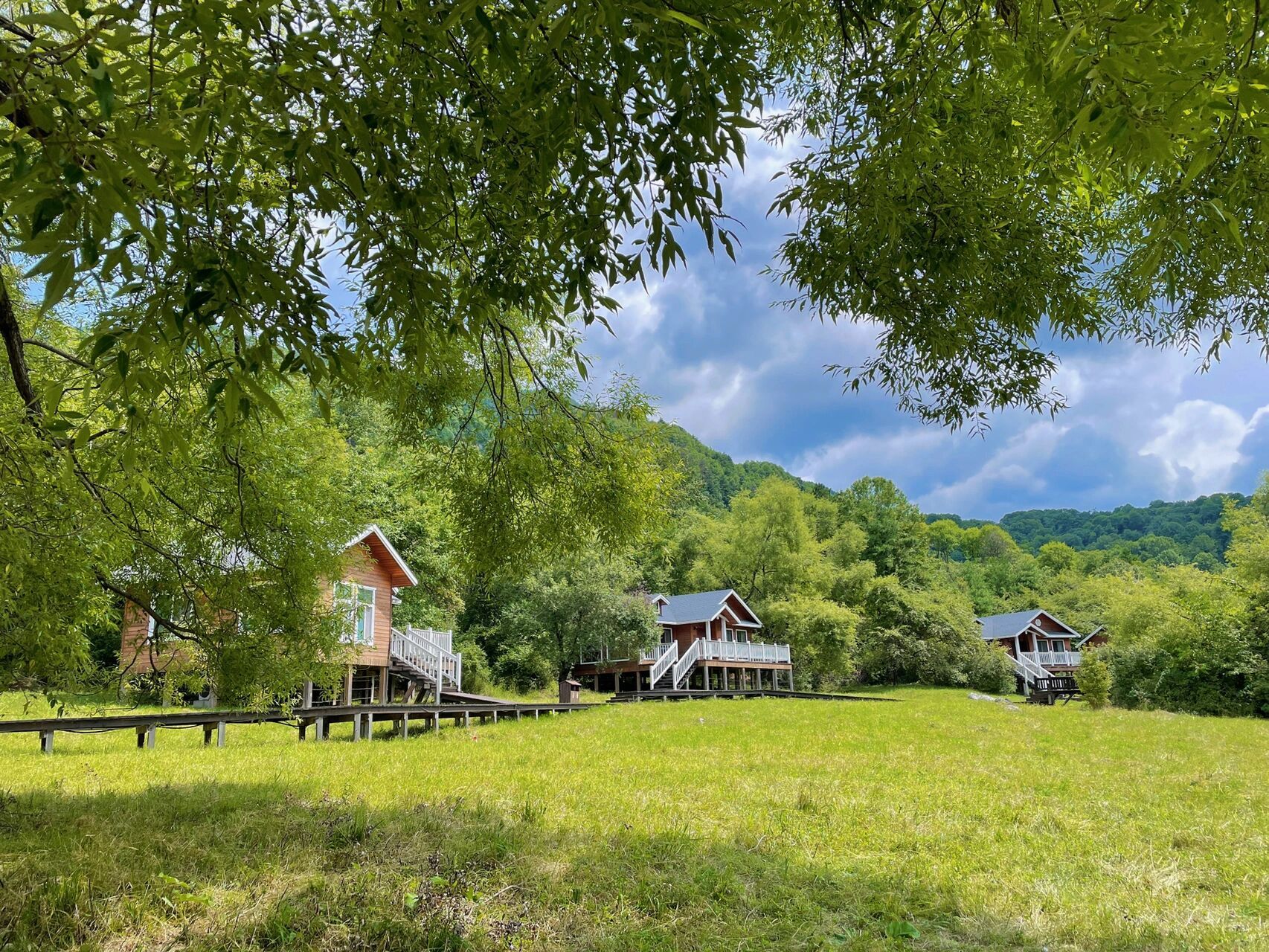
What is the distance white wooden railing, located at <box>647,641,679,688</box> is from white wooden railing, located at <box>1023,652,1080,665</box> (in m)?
25.4

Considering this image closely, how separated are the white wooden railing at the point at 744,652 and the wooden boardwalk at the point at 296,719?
12821mm

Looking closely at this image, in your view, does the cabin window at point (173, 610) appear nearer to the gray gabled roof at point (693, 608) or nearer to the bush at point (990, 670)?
the gray gabled roof at point (693, 608)

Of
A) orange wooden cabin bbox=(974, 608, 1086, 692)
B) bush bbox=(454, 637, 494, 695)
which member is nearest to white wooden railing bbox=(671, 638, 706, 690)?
bush bbox=(454, 637, 494, 695)

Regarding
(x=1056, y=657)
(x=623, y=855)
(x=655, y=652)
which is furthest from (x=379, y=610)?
(x=1056, y=657)

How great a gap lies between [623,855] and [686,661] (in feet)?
93.2

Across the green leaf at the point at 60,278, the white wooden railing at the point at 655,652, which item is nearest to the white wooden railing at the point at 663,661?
the white wooden railing at the point at 655,652

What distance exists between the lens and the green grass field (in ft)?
11.7

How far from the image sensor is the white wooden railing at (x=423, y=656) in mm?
22125

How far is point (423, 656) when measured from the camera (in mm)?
22391

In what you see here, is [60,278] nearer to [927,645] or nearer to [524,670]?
[524,670]

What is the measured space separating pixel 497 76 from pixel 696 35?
1463 mm

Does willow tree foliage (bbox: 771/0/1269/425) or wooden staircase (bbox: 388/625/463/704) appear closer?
willow tree foliage (bbox: 771/0/1269/425)

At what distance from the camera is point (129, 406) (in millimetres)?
2465

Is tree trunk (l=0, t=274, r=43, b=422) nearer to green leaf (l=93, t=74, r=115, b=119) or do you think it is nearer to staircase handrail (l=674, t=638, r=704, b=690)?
green leaf (l=93, t=74, r=115, b=119)
